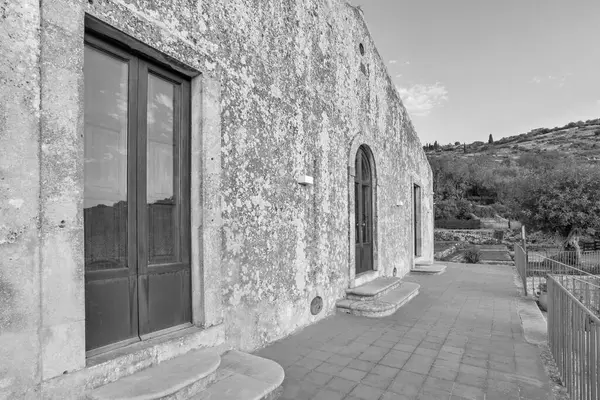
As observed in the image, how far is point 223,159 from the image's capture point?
10.7 ft

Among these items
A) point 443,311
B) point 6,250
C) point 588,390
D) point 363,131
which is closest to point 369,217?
point 363,131

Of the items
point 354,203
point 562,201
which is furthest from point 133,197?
point 562,201

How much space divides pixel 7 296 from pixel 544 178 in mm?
20094

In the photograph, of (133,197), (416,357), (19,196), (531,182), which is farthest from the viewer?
(531,182)

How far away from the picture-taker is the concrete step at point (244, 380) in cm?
240

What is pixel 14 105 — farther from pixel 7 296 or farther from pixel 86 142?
pixel 7 296

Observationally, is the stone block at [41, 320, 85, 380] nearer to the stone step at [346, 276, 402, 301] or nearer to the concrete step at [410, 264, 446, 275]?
the stone step at [346, 276, 402, 301]

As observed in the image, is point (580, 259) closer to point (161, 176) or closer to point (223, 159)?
point (223, 159)

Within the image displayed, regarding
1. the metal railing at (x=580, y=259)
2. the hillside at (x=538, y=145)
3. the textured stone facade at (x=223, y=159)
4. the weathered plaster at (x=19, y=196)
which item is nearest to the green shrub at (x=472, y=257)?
the metal railing at (x=580, y=259)

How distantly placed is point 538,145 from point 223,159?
89.7m

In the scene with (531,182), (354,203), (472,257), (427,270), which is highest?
(531,182)

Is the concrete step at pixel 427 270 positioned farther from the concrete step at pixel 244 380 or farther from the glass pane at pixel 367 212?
the concrete step at pixel 244 380

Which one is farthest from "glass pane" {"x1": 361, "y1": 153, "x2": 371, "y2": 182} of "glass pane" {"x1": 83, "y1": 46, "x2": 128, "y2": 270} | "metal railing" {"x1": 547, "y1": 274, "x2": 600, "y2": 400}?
"glass pane" {"x1": 83, "y1": 46, "x2": 128, "y2": 270}

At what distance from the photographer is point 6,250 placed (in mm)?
1783
